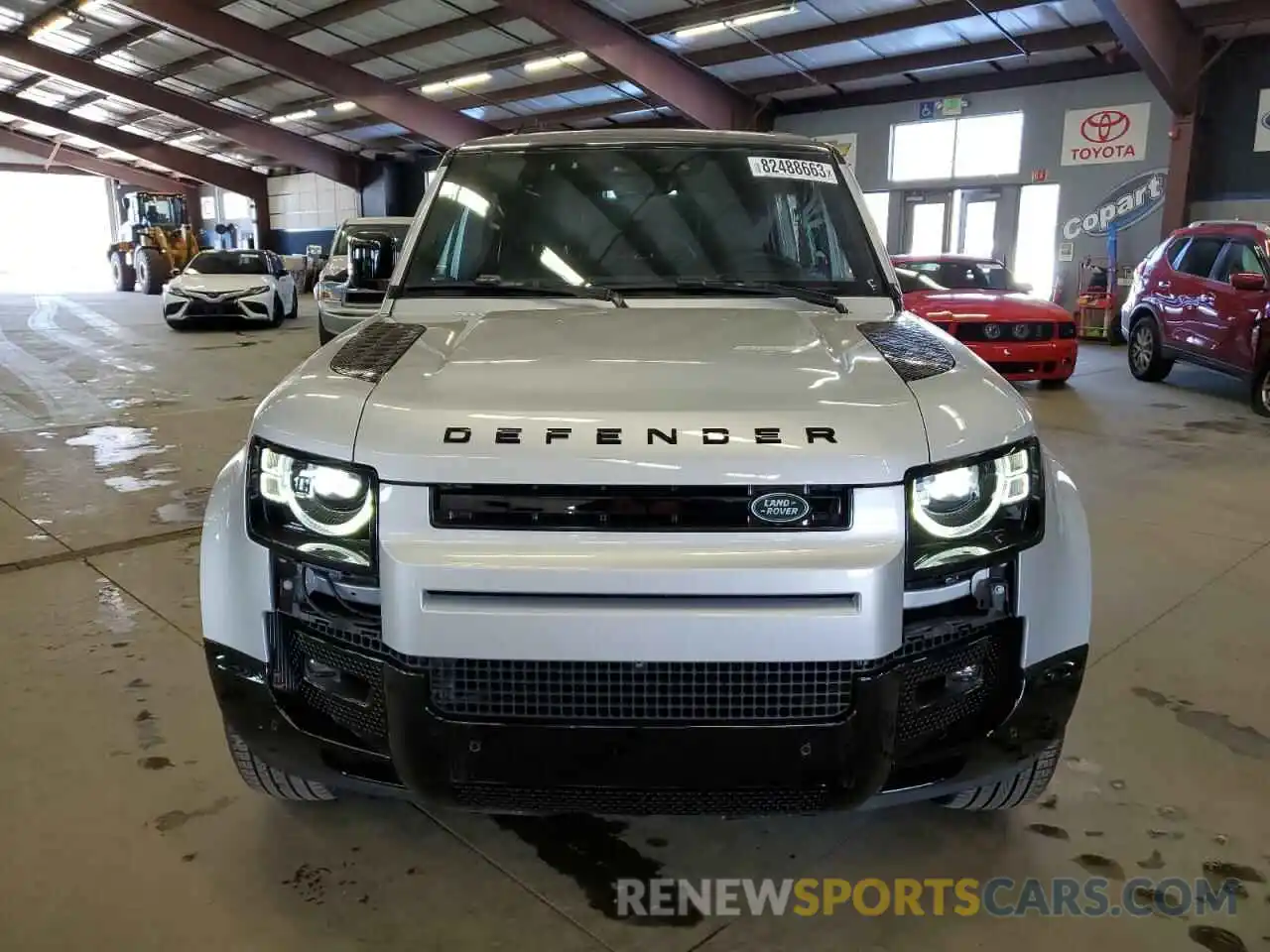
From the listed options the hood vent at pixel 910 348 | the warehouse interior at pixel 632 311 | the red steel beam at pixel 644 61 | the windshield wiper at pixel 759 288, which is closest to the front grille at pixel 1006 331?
the warehouse interior at pixel 632 311

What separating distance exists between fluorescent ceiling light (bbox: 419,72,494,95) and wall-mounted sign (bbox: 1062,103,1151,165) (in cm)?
996

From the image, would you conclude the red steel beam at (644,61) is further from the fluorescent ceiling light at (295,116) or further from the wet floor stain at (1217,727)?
the wet floor stain at (1217,727)

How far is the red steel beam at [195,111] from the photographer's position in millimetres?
20062

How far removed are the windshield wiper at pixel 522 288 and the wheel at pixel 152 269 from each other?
2342cm

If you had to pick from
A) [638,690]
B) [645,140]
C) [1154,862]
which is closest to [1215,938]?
[1154,862]

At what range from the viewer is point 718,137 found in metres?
2.90

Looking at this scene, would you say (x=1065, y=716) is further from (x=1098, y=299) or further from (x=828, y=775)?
(x=1098, y=299)

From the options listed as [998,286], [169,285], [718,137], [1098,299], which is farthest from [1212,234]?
[169,285]

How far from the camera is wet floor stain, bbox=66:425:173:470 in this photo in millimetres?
6211

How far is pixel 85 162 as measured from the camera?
35000 mm

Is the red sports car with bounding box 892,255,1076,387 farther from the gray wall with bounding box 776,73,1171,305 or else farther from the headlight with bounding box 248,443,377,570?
the headlight with bounding box 248,443,377,570

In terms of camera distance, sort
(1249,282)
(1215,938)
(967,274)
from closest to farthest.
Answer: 1. (1215,938)
2. (1249,282)
3. (967,274)

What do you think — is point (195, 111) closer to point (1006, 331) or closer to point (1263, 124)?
point (1006, 331)

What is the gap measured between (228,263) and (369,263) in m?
13.6
